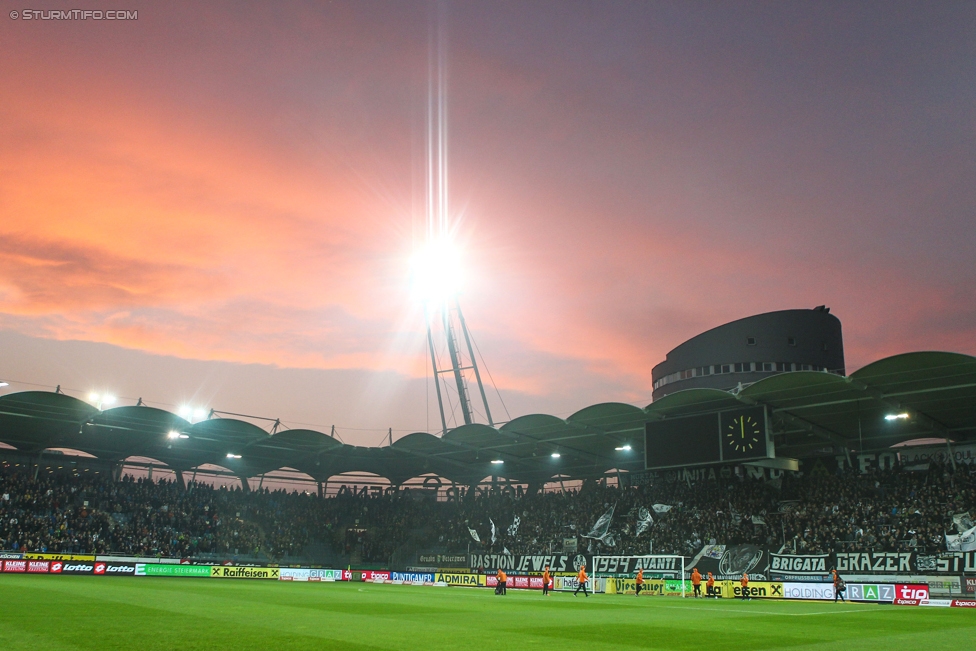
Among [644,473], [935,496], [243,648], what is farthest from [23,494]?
[935,496]

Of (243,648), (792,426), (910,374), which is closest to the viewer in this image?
(243,648)

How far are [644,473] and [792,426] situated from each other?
1707cm

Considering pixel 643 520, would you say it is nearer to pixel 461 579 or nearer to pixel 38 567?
pixel 461 579

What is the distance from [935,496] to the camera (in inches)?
1673

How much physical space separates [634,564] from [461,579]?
12.1 m

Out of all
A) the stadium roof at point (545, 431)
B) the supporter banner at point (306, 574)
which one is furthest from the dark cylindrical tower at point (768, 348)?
the supporter banner at point (306, 574)

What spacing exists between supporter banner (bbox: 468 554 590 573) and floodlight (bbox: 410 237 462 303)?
2519cm

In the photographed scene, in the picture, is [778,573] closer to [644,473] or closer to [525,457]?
[644,473]

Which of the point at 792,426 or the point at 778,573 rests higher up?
the point at 792,426

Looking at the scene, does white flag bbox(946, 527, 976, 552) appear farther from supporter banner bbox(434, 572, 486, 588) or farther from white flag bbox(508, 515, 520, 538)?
white flag bbox(508, 515, 520, 538)

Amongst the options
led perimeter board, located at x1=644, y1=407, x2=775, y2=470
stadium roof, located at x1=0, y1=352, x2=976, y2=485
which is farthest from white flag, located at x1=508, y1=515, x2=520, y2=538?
led perimeter board, located at x1=644, y1=407, x2=775, y2=470

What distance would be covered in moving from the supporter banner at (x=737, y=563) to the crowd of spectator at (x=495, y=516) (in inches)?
34.3

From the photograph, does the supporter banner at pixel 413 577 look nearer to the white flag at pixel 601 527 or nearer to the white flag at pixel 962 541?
the white flag at pixel 601 527

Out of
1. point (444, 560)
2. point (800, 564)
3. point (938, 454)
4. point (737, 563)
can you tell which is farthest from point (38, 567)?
point (938, 454)
